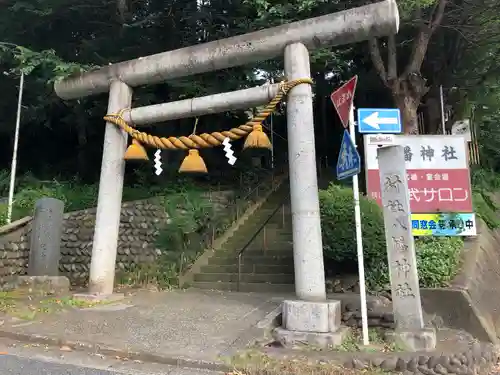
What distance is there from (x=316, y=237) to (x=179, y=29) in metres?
11.5

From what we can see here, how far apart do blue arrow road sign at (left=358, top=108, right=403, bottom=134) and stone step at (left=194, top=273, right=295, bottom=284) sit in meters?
4.30

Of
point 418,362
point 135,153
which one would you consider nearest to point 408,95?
point 135,153

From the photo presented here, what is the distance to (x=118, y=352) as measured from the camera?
4.91 meters

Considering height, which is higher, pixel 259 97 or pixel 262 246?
pixel 259 97

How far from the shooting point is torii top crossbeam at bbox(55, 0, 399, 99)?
650cm

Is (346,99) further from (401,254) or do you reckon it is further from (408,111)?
(408,111)

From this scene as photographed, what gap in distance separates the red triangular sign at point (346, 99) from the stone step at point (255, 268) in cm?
461

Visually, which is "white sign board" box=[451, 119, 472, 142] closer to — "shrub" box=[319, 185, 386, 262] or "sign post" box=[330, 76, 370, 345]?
"shrub" box=[319, 185, 386, 262]

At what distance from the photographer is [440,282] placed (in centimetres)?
743

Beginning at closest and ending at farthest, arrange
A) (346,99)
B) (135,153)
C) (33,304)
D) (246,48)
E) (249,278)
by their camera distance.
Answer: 1. (346,99)
2. (246,48)
3. (33,304)
4. (135,153)
5. (249,278)

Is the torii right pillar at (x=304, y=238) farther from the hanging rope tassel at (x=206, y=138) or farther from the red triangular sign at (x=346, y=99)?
the red triangular sign at (x=346, y=99)

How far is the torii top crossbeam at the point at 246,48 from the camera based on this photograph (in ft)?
21.3

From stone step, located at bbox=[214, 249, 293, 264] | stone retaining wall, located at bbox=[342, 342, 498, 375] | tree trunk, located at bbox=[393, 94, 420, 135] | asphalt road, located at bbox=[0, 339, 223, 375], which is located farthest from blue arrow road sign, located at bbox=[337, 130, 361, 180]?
tree trunk, located at bbox=[393, 94, 420, 135]

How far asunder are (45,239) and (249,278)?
15.1 feet
